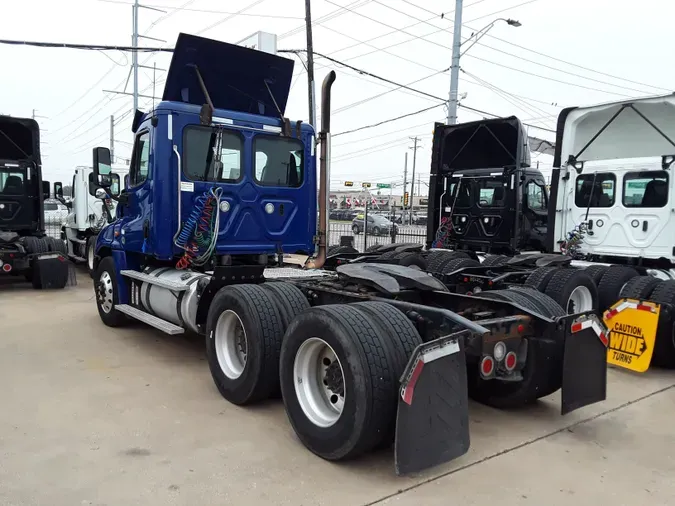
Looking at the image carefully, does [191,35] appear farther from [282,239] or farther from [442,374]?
[442,374]

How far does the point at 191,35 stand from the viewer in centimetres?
621

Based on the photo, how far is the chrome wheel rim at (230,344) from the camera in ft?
15.6

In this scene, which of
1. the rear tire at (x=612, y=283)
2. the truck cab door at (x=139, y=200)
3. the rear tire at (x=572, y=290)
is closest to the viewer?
the rear tire at (x=572, y=290)

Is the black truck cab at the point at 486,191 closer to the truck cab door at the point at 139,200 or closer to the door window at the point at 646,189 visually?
the door window at the point at 646,189

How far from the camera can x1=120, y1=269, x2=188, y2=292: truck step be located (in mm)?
5719

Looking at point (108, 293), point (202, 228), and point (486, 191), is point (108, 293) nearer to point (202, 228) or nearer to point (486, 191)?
point (202, 228)

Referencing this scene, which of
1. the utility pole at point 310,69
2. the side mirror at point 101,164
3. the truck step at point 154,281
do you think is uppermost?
the utility pole at point 310,69

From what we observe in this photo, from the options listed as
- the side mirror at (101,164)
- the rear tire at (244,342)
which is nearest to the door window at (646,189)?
the rear tire at (244,342)

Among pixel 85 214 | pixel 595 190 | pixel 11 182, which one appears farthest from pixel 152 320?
pixel 85 214

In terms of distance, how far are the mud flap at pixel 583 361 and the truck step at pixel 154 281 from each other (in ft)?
12.2

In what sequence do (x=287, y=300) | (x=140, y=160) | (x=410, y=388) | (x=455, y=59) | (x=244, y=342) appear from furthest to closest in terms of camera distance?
1. (x=455, y=59)
2. (x=140, y=160)
3. (x=244, y=342)
4. (x=287, y=300)
5. (x=410, y=388)

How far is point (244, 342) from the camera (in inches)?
186

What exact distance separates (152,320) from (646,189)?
268 inches

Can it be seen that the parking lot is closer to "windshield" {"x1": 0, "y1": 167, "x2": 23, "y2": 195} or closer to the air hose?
the air hose
